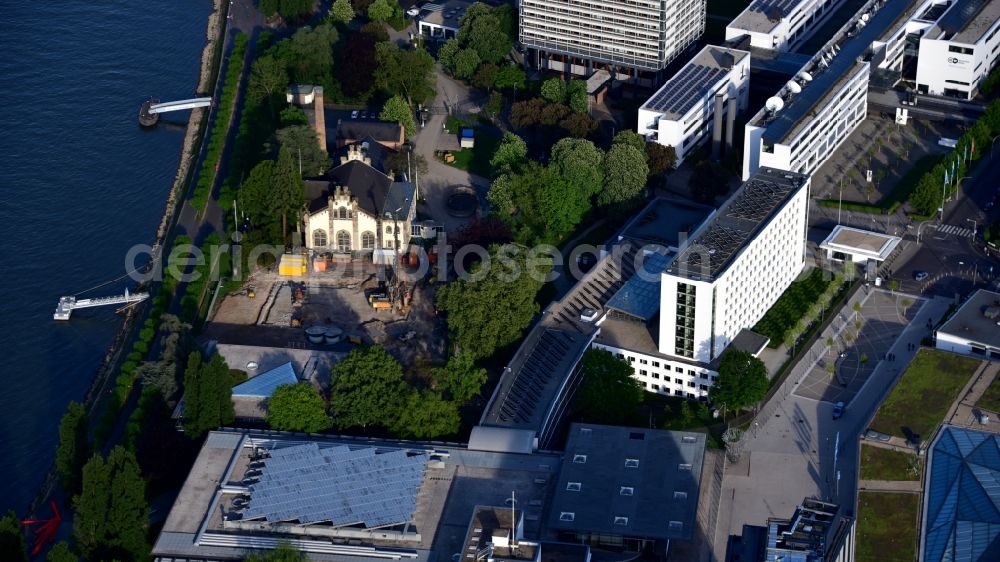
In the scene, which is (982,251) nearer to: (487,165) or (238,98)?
(487,165)

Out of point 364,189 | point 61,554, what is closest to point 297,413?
point 61,554

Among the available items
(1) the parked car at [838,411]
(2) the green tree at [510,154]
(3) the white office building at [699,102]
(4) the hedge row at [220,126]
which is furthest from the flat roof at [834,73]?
(4) the hedge row at [220,126]

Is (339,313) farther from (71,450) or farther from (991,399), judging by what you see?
(991,399)

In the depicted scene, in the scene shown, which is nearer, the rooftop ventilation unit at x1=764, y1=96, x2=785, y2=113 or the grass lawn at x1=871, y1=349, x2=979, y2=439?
the grass lawn at x1=871, y1=349, x2=979, y2=439

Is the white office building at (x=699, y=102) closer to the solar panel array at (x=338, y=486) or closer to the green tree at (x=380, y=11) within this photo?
the green tree at (x=380, y=11)

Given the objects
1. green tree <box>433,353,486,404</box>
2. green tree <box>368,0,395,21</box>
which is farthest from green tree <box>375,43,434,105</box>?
green tree <box>433,353,486,404</box>

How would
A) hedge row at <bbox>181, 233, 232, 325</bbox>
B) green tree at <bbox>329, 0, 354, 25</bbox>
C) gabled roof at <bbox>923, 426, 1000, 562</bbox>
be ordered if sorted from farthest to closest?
green tree at <bbox>329, 0, 354, 25</bbox>, hedge row at <bbox>181, 233, 232, 325</bbox>, gabled roof at <bbox>923, 426, 1000, 562</bbox>

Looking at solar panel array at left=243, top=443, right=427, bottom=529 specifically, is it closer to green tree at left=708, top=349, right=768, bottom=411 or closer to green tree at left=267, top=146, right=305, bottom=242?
green tree at left=708, top=349, right=768, bottom=411
